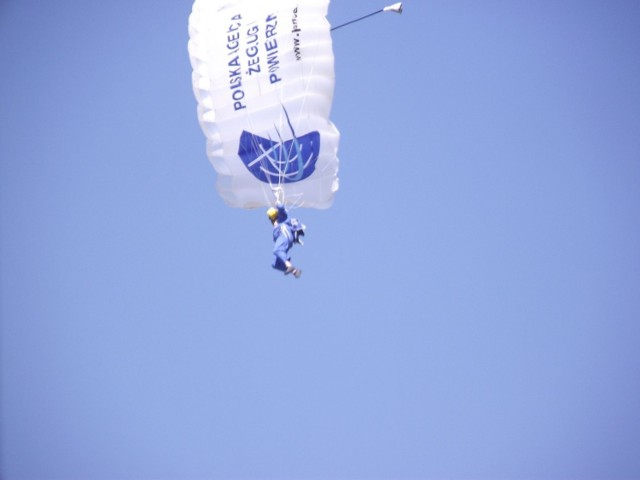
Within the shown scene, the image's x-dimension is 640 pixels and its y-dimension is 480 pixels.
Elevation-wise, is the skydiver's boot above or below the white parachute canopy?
below

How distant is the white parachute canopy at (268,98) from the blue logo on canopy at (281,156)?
0.02m

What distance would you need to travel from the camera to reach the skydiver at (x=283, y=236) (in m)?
16.3

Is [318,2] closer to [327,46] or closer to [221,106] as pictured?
[327,46]

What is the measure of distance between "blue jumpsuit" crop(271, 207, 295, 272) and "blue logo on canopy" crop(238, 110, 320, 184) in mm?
1195

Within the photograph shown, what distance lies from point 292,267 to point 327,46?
12.6 ft

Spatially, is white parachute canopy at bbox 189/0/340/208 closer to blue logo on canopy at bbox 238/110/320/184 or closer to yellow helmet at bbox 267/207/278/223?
blue logo on canopy at bbox 238/110/320/184

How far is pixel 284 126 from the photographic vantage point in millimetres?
17781

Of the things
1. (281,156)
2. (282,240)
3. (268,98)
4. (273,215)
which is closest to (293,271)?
(282,240)

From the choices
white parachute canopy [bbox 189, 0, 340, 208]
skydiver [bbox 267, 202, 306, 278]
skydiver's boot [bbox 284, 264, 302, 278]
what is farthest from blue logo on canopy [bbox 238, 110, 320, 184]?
skydiver's boot [bbox 284, 264, 302, 278]

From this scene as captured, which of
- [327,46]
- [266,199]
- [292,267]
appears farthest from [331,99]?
[292,267]

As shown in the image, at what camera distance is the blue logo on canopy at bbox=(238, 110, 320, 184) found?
17.8 meters

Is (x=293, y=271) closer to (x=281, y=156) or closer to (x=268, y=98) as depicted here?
(x=281, y=156)

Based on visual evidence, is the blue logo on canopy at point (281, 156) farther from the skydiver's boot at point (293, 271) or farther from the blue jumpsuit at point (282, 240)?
the skydiver's boot at point (293, 271)

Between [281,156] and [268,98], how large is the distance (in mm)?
968
